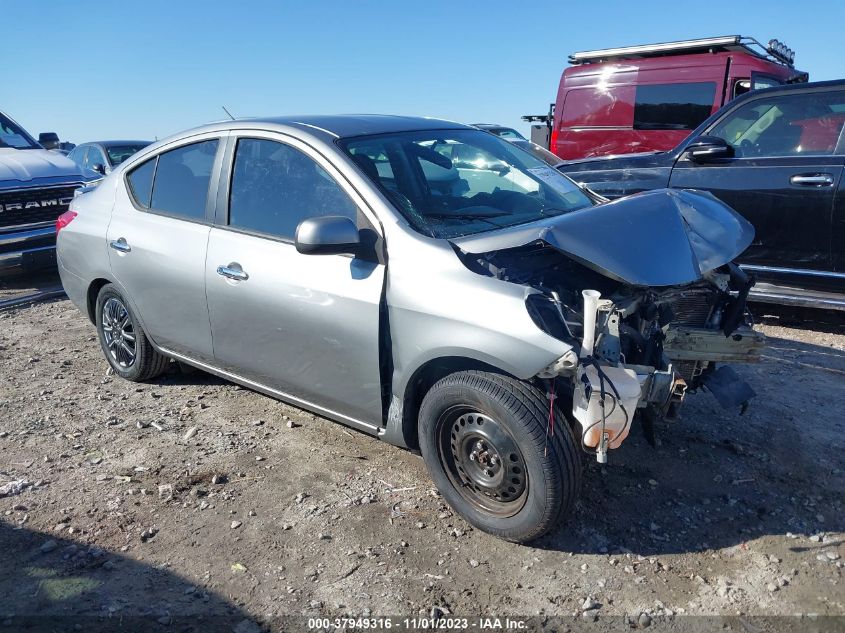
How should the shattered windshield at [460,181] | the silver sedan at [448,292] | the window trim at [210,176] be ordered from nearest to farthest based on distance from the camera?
the silver sedan at [448,292], the shattered windshield at [460,181], the window trim at [210,176]

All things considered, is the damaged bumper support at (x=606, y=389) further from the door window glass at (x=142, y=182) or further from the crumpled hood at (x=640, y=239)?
the door window glass at (x=142, y=182)

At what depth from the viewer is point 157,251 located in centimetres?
426

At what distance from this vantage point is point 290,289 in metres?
3.50

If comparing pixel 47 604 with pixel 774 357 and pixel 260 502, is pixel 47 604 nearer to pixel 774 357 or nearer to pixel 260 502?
pixel 260 502

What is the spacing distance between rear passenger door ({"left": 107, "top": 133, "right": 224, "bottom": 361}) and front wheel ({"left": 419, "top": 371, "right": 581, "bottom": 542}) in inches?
66.0

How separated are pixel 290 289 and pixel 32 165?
638cm

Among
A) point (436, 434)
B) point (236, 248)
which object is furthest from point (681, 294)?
point (236, 248)

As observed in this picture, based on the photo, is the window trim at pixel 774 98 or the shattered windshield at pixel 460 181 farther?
the window trim at pixel 774 98

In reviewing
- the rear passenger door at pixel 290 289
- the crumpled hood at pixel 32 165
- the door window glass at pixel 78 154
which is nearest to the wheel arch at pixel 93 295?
the rear passenger door at pixel 290 289

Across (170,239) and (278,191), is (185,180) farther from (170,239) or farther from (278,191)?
(278,191)

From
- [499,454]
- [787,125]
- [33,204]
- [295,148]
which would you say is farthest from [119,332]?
[787,125]

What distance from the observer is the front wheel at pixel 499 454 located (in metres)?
2.81

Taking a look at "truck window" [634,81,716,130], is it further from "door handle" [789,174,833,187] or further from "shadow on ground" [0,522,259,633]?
"shadow on ground" [0,522,259,633]

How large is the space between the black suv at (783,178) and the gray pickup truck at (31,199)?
646 centimetres
